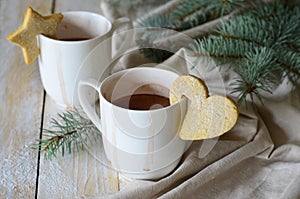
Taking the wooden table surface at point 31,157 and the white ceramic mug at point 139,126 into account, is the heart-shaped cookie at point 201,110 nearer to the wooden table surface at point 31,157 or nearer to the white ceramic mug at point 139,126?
the white ceramic mug at point 139,126

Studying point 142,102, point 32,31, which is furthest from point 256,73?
point 32,31

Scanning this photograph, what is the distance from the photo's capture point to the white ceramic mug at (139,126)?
21.4 inches

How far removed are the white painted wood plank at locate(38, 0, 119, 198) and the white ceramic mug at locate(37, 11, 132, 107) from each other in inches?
3.8

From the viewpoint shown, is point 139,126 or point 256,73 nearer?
point 139,126

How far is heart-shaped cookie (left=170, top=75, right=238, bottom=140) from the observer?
0.55 metres

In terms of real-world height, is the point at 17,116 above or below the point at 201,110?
below

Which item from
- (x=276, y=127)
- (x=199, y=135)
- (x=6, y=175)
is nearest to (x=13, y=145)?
(x=6, y=175)

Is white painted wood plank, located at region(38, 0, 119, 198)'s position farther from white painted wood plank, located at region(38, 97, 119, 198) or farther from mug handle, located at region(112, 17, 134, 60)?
mug handle, located at region(112, 17, 134, 60)

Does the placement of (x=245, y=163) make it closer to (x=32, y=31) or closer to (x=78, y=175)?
(x=78, y=175)

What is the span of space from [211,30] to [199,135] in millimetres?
302

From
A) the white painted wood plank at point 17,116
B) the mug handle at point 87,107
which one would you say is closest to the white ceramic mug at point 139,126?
the mug handle at point 87,107

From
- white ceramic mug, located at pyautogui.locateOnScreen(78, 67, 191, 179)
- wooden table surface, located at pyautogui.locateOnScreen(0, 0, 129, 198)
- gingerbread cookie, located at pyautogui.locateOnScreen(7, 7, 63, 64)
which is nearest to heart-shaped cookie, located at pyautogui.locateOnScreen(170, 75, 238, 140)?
white ceramic mug, located at pyautogui.locateOnScreen(78, 67, 191, 179)

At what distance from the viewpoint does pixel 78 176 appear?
606 millimetres

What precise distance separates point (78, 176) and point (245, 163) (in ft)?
0.68
